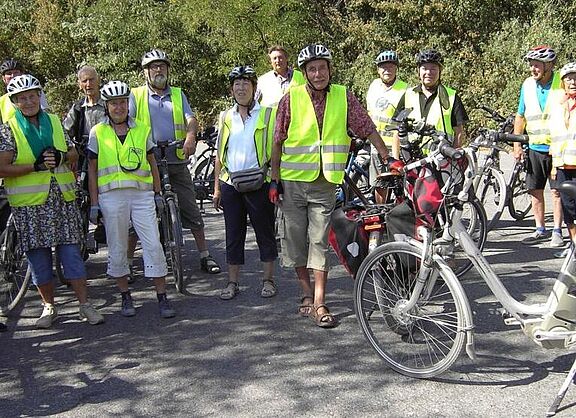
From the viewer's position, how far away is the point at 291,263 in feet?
16.6

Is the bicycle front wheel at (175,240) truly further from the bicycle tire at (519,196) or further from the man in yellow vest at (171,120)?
the bicycle tire at (519,196)

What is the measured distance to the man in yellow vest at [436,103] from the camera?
613cm

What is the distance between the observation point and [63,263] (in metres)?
5.13

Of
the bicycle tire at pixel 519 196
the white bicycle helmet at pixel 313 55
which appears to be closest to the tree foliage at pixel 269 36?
the bicycle tire at pixel 519 196

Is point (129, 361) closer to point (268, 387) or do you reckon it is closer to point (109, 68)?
point (268, 387)

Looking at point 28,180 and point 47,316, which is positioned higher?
point 28,180

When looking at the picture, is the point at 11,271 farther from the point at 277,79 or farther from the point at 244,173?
the point at 277,79

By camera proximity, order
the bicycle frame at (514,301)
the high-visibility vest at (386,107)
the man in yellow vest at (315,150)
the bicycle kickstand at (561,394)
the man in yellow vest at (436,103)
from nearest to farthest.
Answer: the bicycle kickstand at (561,394)
the bicycle frame at (514,301)
the man in yellow vest at (315,150)
the man in yellow vest at (436,103)
the high-visibility vest at (386,107)

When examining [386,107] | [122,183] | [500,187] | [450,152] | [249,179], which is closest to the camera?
[450,152]

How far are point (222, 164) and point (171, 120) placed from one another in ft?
2.85

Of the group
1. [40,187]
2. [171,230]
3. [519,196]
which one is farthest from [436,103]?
[40,187]

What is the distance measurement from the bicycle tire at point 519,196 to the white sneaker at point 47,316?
17.3ft

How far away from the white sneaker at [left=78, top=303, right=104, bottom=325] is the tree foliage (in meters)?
12.1

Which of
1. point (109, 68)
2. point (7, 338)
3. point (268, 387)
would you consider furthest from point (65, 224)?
point (109, 68)
